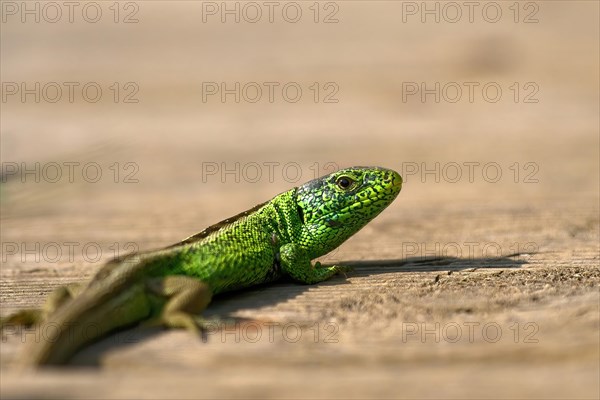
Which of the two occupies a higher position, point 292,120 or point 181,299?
point 292,120

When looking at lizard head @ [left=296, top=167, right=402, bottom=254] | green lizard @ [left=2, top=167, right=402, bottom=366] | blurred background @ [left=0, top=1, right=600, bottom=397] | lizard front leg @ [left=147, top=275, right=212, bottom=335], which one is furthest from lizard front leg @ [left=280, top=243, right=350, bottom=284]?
lizard front leg @ [left=147, top=275, right=212, bottom=335]

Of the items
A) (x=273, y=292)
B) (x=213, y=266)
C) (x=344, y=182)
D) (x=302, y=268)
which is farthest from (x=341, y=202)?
(x=213, y=266)

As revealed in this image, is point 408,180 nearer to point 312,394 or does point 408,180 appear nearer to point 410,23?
point 312,394

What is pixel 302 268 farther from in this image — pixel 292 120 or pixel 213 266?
pixel 292 120

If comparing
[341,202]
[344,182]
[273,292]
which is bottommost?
[273,292]

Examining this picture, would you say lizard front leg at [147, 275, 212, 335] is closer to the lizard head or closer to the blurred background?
the blurred background

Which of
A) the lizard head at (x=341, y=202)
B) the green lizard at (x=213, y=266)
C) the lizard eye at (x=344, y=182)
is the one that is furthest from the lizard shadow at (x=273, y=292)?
the lizard eye at (x=344, y=182)
